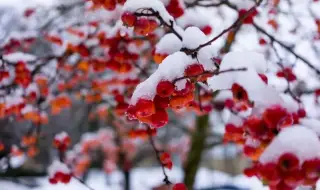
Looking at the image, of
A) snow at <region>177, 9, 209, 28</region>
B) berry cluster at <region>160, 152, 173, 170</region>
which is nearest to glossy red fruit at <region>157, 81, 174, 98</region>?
berry cluster at <region>160, 152, 173, 170</region>

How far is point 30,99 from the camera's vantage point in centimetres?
344

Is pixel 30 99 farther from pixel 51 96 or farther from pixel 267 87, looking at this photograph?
pixel 267 87

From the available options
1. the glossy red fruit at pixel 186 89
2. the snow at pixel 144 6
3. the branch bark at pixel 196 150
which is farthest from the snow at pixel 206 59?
the branch bark at pixel 196 150

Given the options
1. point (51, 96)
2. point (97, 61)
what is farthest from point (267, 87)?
point (51, 96)

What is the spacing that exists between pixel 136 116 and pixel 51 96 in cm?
363

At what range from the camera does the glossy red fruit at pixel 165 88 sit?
1195 mm

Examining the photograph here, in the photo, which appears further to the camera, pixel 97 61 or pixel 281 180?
Answer: pixel 97 61

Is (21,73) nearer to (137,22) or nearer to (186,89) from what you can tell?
(137,22)

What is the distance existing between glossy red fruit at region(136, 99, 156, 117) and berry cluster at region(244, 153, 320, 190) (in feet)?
1.42

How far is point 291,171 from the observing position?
877 mm

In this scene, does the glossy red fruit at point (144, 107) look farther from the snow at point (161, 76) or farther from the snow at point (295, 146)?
the snow at point (295, 146)

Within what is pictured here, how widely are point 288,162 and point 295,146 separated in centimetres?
4

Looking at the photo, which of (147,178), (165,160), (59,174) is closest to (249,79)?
(165,160)

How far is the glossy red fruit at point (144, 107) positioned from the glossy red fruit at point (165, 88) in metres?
0.05
